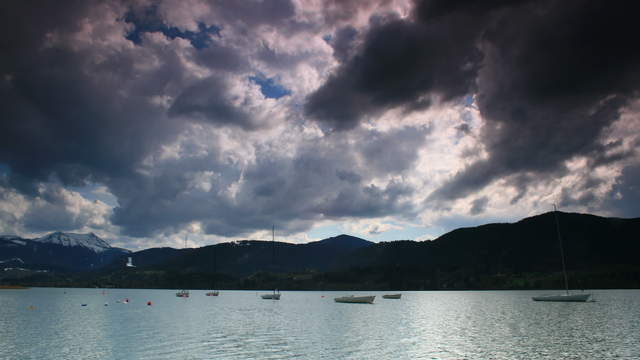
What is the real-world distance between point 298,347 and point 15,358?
1570 inches

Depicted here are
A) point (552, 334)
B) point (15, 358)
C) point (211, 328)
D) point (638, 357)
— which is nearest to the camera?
point (638, 357)

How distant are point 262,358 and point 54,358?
96.8 feet

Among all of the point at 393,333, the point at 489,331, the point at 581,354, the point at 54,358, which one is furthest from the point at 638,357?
the point at 54,358

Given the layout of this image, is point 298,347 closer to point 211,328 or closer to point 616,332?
point 211,328

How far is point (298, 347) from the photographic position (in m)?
71.1

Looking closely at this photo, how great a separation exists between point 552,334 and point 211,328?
7010cm

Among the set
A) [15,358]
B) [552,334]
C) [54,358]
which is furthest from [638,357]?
[15,358]

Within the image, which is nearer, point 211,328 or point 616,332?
point 616,332

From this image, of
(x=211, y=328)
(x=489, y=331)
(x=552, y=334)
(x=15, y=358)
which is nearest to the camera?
(x=15, y=358)

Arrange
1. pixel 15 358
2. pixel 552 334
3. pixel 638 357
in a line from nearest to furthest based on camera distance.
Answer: pixel 638 357 → pixel 15 358 → pixel 552 334

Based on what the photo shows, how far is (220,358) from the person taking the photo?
60.7 metres

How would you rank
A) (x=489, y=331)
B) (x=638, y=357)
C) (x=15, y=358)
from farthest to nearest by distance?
1. (x=489, y=331)
2. (x=15, y=358)
3. (x=638, y=357)

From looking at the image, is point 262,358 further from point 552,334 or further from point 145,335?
point 552,334

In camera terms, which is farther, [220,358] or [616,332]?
[616,332]
